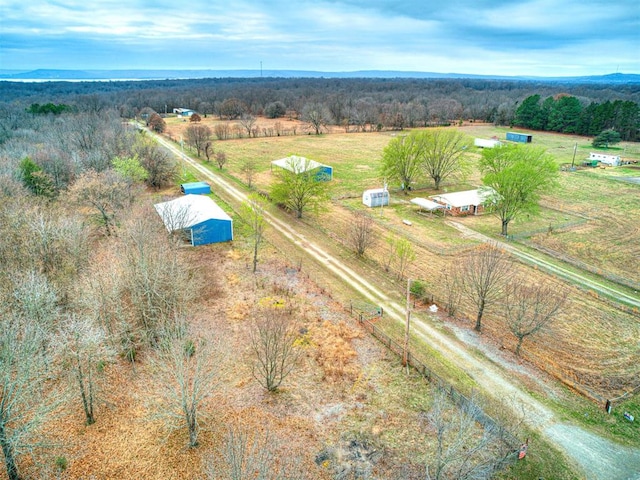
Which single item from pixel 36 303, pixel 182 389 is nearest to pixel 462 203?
pixel 182 389

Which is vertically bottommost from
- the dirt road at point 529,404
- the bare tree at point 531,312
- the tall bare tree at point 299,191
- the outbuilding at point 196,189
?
the dirt road at point 529,404

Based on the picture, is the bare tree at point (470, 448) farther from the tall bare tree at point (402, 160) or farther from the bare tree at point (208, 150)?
the bare tree at point (208, 150)

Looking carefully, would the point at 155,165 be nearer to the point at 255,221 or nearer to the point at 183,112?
the point at 255,221

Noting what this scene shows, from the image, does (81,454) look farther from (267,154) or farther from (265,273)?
(267,154)

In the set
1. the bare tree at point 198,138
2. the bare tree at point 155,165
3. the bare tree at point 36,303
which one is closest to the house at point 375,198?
the bare tree at point 155,165

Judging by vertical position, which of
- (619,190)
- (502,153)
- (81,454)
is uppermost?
(502,153)

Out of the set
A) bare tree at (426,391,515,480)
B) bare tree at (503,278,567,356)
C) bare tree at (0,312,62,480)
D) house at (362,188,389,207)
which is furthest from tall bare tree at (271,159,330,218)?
bare tree at (0,312,62,480)

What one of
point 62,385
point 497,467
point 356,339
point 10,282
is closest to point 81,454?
point 62,385
